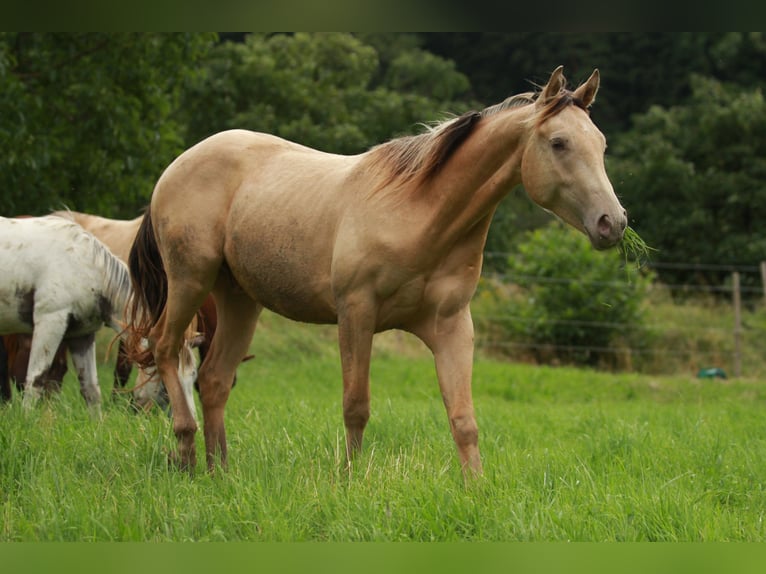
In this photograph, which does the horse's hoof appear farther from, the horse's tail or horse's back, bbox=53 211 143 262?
horse's back, bbox=53 211 143 262

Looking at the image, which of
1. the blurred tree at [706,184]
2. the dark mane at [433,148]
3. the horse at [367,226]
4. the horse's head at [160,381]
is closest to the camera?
the horse at [367,226]

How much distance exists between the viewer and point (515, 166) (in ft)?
14.6

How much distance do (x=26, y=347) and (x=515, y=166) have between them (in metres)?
5.45

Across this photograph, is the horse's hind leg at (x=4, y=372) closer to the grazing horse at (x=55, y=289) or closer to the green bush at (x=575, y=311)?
the grazing horse at (x=55, y=289)

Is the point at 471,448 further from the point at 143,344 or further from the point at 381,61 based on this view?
the point at 381,61

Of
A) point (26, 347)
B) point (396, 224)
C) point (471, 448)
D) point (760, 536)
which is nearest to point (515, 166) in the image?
point (396, 224)

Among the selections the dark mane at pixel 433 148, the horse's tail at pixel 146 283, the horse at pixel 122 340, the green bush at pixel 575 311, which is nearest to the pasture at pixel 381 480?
the horse at pixel 122 340

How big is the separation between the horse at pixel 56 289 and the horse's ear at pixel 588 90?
368cm

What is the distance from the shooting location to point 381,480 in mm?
4203

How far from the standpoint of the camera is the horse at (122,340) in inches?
280

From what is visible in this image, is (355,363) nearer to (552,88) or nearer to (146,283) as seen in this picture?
(552,88)

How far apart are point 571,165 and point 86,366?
15.7ft

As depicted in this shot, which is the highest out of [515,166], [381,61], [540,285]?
[381,61]

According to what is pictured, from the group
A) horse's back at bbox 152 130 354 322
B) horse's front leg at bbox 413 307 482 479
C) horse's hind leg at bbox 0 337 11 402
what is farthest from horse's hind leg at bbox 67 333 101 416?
horse's front leg at bbox 413 307 482 479
